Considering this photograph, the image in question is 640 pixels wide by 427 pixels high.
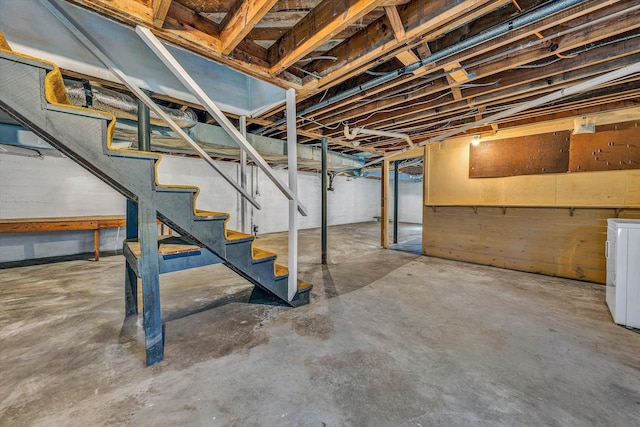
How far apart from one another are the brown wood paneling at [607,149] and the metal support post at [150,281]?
15.9 ft

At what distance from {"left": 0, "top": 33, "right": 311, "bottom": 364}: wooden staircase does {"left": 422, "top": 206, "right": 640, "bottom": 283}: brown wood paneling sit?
3.60m

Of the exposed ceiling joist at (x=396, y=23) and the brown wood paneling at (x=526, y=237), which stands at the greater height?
the exposed ceiling joist at (x=396, y=23)

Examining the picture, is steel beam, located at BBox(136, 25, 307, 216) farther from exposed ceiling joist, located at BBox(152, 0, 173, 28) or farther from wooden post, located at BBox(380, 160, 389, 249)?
wooden post, located at BBox(380, 160, 389, 249)

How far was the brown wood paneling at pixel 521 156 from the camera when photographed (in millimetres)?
3430

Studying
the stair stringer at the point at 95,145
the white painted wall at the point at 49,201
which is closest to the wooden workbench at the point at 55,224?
the white painted wall at the point at 49,201

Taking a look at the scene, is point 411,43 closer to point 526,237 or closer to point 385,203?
point 526,237

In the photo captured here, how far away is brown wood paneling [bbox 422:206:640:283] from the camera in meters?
3.22

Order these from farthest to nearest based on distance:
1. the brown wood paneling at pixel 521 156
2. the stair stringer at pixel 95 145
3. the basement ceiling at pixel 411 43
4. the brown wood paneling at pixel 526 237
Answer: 1. the brown wood paneling at pixel 521 156
2. the brown wood paneling at pixel 526 237
3. the basement ceiling at pixel 411 43
4. the stair stringer at pixel 95 145

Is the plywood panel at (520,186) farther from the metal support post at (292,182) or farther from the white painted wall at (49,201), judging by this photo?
the white painted wall at (49,201)

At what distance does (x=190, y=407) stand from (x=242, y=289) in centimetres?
173

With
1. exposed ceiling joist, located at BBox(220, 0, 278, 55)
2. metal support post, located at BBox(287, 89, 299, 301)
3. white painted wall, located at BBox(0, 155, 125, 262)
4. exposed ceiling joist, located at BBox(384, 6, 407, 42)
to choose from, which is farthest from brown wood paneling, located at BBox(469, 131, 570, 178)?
white painted wall, located at BBox(0, 155, 125, 262)

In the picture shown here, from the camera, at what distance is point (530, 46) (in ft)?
6.37

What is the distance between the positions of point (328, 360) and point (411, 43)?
2.31 m

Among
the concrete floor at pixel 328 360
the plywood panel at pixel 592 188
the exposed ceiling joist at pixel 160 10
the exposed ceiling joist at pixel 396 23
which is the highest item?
the exposed ceiling joist at pixel 396 23
